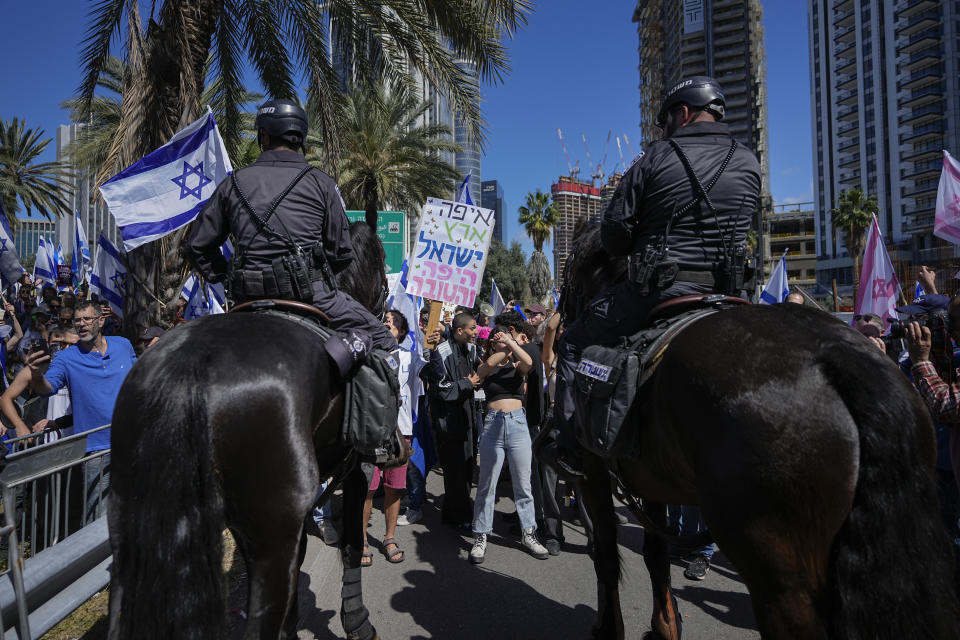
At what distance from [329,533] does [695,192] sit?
15.3ft

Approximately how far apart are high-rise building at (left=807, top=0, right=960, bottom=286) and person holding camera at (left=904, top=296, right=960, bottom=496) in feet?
273

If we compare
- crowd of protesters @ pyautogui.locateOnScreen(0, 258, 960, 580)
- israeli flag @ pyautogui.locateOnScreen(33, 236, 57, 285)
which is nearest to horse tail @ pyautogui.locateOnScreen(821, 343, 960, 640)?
crowd of protesters @ pyautogui.locateOnScreen(0, 258, 960, 580)

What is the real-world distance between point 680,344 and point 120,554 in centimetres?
223

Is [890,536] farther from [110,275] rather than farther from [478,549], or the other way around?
[110,275]

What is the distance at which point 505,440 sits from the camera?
19.3ft

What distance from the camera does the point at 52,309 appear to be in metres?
12.1

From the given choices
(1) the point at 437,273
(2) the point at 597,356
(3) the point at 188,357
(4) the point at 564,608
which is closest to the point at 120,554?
(3) the point at 188,357

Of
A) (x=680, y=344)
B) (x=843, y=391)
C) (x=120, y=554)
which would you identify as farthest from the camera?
(x=680, y=344)

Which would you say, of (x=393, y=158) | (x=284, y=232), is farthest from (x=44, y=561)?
(x=393, y=158)

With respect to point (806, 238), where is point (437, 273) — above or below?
below

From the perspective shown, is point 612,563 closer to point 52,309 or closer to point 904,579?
point 904,579

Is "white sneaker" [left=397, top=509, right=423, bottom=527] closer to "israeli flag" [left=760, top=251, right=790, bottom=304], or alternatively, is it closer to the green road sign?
the green road sign

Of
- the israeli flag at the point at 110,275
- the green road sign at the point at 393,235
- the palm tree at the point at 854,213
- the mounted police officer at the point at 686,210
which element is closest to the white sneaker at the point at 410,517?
the mounted police officer at the point at 686,210

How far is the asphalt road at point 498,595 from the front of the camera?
4148 millimetres
